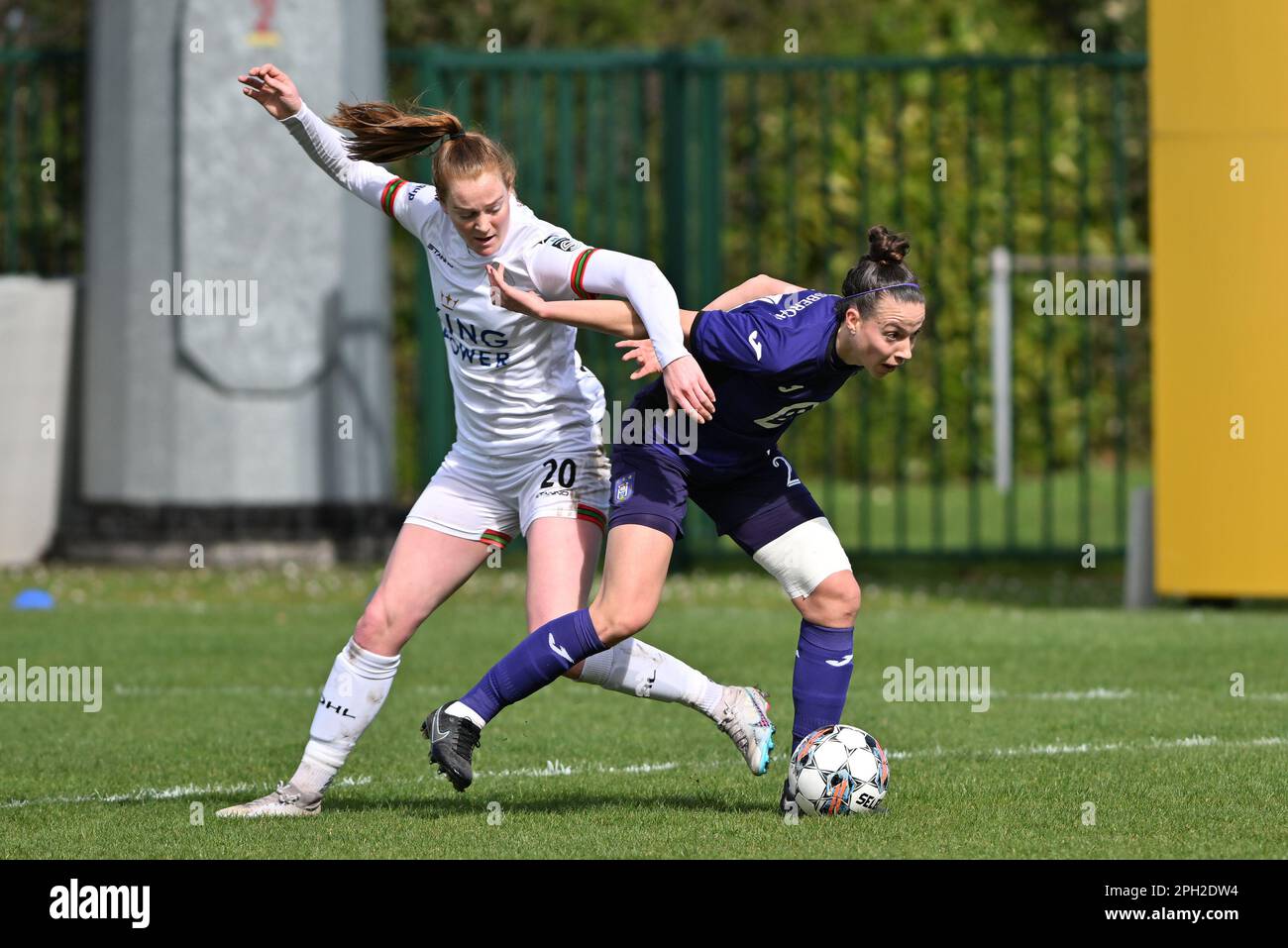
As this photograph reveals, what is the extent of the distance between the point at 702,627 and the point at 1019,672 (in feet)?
7.09

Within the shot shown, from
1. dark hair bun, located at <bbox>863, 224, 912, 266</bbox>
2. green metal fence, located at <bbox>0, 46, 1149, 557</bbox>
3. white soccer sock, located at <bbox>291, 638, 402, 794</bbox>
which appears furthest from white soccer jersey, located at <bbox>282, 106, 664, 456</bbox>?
green metal fence, located at <bbox>0, 46, 1149, 557</bbox>

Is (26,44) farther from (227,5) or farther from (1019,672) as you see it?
(1019,672)

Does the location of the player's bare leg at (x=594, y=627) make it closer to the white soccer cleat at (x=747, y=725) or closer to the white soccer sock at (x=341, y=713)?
the white soccer sock at (x=341, y=713)

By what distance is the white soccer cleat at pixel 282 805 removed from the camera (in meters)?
6.56

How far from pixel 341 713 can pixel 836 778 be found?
61.0 inches

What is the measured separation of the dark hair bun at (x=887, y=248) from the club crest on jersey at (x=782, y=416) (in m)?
0.51

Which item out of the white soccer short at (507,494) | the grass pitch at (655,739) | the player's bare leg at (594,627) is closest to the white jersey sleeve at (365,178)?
the white soccer short at (507,494)

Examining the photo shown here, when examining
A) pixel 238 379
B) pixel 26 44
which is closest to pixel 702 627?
pixel 238 379

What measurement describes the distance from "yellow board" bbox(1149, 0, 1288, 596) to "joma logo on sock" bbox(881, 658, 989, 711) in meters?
2.59

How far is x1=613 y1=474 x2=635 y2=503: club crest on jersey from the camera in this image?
6.63 meters

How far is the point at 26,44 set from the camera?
19.2 meters

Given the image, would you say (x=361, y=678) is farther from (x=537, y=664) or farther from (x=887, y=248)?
(x=887, y=248)

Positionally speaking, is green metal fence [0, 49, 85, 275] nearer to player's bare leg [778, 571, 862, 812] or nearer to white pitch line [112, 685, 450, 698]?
white pitch line [112, 685, 450, 698]
